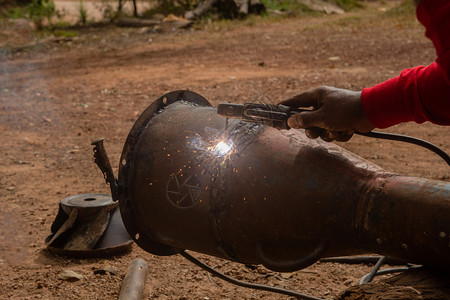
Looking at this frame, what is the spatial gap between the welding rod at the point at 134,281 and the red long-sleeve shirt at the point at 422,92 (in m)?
1.49

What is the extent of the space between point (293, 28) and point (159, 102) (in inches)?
337

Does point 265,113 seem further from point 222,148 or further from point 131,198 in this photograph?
point 131,198

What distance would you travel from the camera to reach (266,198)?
76.2 inches

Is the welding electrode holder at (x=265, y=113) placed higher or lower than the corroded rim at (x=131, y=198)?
higher

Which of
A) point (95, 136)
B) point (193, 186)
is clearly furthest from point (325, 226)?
point (95, 136)

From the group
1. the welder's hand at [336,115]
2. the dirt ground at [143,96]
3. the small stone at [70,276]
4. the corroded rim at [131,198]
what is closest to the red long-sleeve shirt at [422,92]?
the welder's hand at [336,115]

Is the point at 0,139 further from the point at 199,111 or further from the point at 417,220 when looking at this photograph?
the point at 417,220

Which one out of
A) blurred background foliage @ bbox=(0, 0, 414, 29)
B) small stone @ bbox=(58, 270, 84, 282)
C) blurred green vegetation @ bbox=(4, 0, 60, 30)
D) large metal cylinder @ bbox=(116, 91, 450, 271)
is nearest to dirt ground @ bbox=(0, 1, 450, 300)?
small stone @ bbox=(58, 270, 84, 282)

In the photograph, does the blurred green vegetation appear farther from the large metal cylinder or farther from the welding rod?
the large metal cylinder

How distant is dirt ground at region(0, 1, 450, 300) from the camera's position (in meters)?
3.01

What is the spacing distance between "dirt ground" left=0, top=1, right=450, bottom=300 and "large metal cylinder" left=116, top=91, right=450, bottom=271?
0.85 m

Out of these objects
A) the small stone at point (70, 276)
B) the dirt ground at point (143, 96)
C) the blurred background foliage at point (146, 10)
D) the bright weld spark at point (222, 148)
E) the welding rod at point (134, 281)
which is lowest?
the small stone at point (70, 276)

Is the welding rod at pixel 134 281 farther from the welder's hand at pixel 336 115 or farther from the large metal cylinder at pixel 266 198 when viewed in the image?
the welder's hand at pixel 336 115

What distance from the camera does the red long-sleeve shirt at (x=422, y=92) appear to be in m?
1.45
